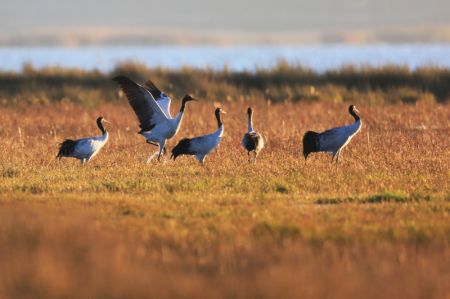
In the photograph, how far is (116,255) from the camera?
884 cm

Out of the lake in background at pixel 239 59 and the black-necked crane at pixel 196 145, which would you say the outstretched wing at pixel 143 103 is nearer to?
the black-necked crane at pixel 196 145

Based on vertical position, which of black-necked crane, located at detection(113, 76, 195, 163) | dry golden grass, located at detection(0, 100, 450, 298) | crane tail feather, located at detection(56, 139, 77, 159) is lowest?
dry golden grass, located at detection(0, 100, 450, 298)

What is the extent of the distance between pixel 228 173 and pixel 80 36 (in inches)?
5842

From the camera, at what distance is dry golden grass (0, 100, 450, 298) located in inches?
324

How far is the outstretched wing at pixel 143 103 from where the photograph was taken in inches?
640

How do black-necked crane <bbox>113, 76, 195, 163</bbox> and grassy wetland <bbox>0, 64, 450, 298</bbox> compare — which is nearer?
grassy wetland <bbox>0, 64, 450, 298</bbox>

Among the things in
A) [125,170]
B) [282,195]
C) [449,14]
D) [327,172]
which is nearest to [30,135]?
[125,170]

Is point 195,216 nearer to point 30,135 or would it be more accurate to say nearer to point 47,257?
point 47,257

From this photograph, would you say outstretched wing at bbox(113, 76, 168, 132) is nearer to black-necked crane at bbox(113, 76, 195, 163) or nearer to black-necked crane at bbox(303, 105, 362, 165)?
black-necked crane at bbox(113, 76, 195, 163)

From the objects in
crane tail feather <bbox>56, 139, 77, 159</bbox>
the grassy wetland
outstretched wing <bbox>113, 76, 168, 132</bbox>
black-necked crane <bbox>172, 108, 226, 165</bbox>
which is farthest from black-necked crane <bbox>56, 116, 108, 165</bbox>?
black-necked crane <bbox>172, 108, 226, 165</bbox>

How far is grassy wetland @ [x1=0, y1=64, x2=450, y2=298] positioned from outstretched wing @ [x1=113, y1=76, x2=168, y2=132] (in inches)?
27.5

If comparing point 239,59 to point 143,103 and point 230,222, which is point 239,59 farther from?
point 230,222

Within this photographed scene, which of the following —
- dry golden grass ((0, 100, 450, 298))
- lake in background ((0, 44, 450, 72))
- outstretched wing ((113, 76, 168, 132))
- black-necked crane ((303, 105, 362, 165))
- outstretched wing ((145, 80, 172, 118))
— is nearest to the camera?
dry golden grass ((0, 100, 450, 298))

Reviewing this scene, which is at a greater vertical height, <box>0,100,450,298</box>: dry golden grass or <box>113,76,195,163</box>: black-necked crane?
<box>113,76,195,163</box>: black-necked crane
